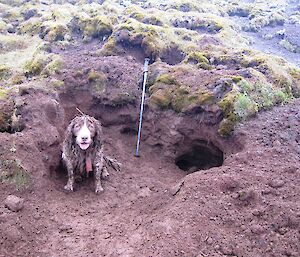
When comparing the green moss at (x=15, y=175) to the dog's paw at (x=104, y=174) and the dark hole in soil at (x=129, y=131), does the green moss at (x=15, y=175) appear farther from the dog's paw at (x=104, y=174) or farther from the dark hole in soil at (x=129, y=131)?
the dark hole in soil at (x=129, y=131)

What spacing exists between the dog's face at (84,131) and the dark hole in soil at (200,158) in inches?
147

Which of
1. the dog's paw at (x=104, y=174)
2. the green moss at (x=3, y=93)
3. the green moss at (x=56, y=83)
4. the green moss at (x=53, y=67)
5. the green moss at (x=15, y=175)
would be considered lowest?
the dog's paw at (x=104, y=174)

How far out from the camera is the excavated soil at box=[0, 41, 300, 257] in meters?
7.07

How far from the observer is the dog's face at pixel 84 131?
8.84 m

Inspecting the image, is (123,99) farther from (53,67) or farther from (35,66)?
(35,66)

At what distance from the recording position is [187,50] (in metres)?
16.2

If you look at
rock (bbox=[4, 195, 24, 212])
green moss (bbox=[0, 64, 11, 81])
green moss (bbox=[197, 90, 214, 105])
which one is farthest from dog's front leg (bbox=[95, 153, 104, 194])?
green moss (bbox=[0, 64, 11, 81])

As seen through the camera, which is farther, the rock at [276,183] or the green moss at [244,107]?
the green moss at [244,107]

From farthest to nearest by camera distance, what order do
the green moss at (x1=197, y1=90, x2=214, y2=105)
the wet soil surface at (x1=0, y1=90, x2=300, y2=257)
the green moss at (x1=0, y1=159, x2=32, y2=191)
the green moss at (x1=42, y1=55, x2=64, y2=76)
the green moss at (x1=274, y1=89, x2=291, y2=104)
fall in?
the green moss at (x1=42, y1=55, x2=64, y2=76), the green moss at (x1=274, y1=89, x2=291, y2=104), the green moss at (x1=197, y1=90, x2=214, y2=105), the green moss at (x1=0, y1=159, x2=32, y2=191), the wet soil surface at (x1=0, y1=90, x2=300, y2=257)

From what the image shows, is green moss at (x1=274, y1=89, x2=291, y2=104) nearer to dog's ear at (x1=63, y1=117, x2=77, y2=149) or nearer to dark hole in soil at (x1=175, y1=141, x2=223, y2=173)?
dark hole in soil at (x1=175, y1=141, x2=223, y2=173)

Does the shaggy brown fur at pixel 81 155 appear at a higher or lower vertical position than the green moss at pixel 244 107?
lower

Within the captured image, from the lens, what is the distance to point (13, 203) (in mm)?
7918

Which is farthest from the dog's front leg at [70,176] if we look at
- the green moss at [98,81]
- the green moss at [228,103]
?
the green moss at [228,103]

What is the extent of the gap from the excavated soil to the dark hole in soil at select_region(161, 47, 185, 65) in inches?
113
